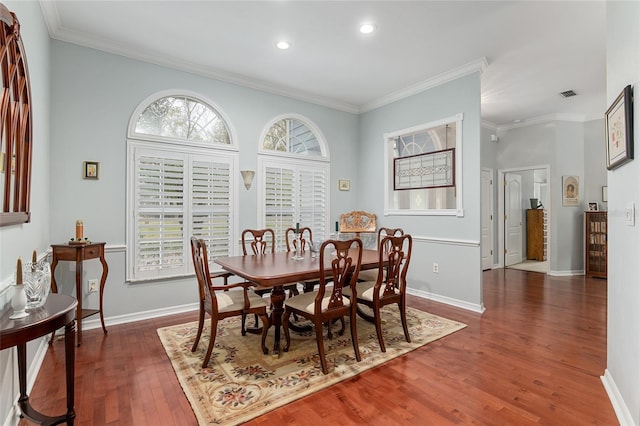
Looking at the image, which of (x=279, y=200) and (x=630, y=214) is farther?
(x=279, y=200)

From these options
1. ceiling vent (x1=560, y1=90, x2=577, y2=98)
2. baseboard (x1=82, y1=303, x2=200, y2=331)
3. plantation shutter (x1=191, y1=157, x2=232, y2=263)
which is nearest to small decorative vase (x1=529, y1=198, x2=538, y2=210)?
ceiling vent (x1=560, y1=90, x2=577, y2=98)

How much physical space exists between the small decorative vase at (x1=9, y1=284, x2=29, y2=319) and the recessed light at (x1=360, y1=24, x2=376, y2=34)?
3234 millimetres

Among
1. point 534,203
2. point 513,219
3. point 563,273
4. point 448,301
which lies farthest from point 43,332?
point 534,203

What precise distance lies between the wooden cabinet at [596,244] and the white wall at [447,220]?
3.53 meters

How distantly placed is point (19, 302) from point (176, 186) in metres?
2.41

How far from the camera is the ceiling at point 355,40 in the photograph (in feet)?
9.27

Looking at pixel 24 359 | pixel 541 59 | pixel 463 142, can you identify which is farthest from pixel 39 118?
pixel 541 59

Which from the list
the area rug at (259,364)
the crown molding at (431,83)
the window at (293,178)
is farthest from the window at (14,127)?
the crown molding at (431,83)

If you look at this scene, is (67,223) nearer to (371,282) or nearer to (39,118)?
(39,118)

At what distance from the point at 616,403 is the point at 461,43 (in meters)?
3.32

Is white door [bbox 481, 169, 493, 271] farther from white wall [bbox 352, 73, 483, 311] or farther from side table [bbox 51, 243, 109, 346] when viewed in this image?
side table [bbox 51, 243, 109, 346]

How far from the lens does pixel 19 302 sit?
4.84 feet

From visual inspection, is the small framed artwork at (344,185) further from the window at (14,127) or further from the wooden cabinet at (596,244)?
the wooden cabinet at (596,244)

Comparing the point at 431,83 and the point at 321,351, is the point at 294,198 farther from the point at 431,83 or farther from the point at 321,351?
the point at 321,351
